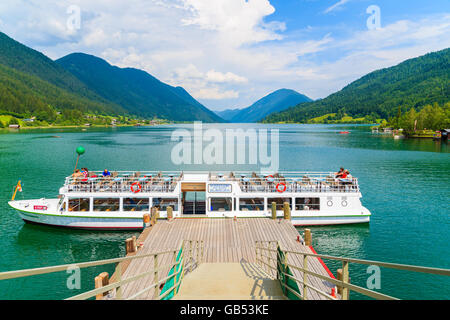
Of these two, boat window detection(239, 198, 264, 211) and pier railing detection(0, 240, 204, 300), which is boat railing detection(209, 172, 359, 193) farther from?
pier railing detection(0, 240, 204, 300)

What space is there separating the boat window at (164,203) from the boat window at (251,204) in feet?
19.5

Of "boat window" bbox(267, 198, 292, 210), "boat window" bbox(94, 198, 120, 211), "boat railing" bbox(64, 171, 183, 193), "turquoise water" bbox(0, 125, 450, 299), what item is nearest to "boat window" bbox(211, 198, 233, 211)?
"boat window" bbox(267, 198, 292, 210)

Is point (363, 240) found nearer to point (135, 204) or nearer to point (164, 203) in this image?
point (164, 203)

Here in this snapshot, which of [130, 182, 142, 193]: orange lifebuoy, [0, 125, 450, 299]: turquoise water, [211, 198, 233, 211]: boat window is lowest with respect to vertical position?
[0, 125, 450, 299]: turquoise water

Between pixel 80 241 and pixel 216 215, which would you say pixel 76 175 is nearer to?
pixel 80 241

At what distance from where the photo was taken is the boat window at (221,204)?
26578mm

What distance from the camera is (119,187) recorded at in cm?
2638

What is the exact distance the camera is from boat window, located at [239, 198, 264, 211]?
26.4m

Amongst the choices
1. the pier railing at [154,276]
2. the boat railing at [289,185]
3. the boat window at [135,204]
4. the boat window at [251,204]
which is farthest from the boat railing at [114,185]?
the pier railing at [154,276]

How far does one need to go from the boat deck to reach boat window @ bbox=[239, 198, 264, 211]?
2877mm

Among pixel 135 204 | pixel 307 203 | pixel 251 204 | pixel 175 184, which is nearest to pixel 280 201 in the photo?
pixel 307 203

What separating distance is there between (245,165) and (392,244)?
39739mm
